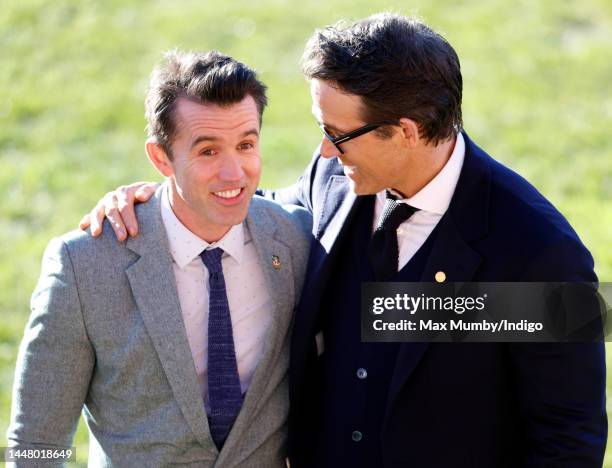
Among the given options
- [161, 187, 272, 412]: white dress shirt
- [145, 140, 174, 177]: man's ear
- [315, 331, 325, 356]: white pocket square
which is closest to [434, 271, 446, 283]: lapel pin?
[315, 331, 325, 356]: white pocket square

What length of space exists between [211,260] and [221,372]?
0.37 m

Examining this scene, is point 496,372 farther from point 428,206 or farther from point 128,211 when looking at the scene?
point 128,211

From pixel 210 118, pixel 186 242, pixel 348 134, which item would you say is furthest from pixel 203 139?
pixel 348 134

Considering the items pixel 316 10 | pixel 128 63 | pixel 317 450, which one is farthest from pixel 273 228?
pixel 316 10

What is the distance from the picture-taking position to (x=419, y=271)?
3506 mm

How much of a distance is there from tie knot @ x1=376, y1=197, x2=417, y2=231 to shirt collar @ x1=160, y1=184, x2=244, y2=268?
0.48 m

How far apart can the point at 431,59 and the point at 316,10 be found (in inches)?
291

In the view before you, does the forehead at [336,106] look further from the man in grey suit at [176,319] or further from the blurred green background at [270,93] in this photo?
the blurred green background at [270,93]

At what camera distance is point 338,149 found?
3.60 metres

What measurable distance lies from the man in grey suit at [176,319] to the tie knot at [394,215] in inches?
16.5

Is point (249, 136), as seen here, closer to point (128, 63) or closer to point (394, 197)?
point (394, 197)

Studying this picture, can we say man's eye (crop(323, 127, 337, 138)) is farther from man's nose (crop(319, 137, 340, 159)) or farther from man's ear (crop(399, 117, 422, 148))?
man's ear (crop(399, 117, 422, 148))

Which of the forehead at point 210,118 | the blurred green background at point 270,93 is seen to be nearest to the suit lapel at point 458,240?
the forehead at point 210,118

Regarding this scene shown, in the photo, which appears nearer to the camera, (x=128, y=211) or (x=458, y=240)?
(x=458, y=240)
